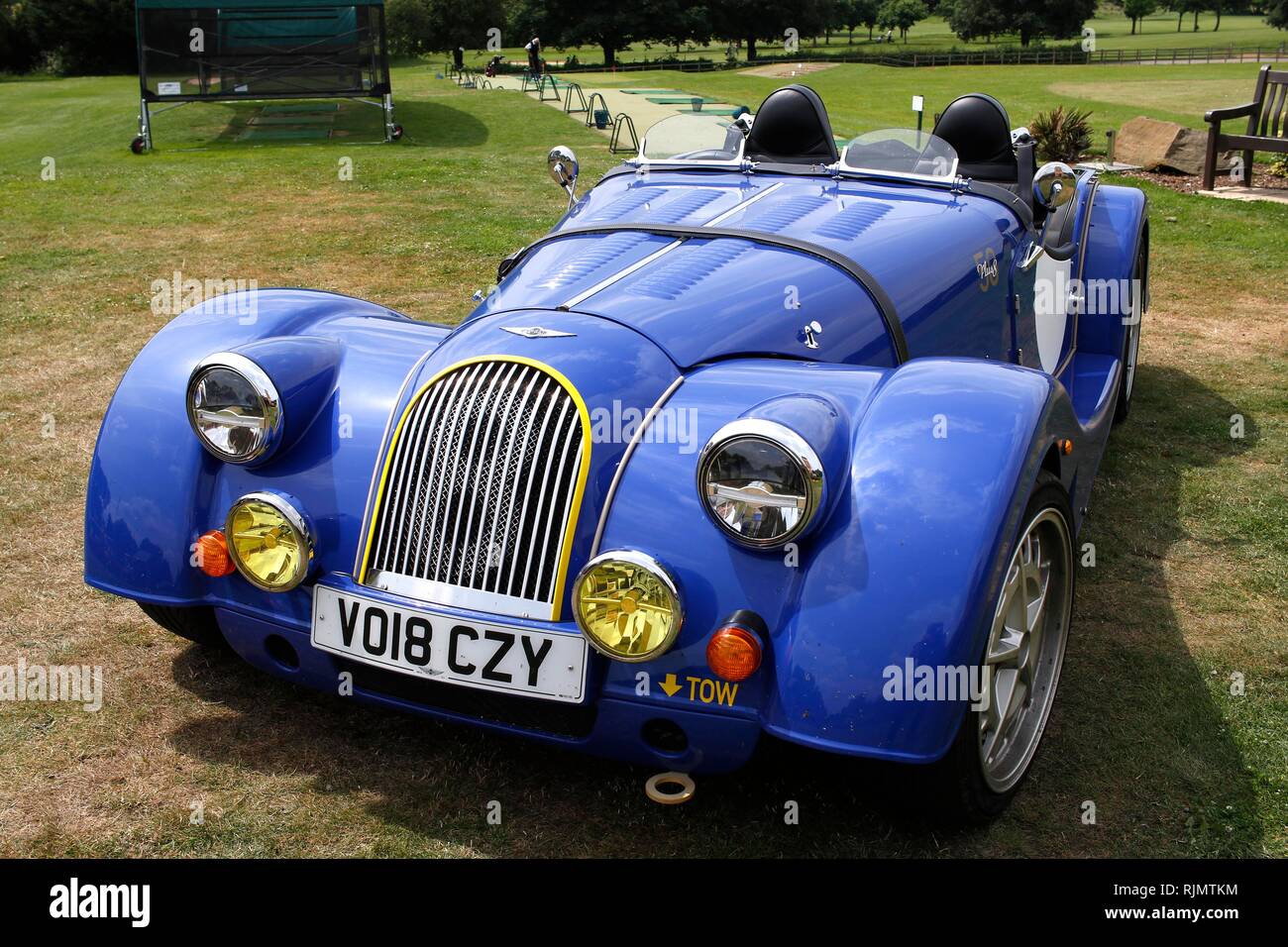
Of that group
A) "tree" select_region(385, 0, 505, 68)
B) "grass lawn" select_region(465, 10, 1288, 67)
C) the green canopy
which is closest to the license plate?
the green canopy

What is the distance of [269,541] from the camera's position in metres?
3.54

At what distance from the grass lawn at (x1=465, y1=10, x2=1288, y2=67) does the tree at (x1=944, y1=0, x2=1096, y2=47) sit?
2.93 feet

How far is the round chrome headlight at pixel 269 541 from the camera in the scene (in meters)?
3.48

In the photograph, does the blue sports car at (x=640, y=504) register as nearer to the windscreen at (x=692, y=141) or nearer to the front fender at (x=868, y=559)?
the front fender at (x=868, y=559)

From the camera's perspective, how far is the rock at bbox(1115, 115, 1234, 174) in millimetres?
14383

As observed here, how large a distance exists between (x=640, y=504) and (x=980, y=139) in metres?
3.49

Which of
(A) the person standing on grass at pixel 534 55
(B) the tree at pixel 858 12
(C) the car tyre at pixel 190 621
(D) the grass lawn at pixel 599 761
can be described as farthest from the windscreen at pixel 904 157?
(B) the tree at pixel 858 12

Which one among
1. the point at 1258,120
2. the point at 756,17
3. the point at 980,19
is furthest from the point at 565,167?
the point at 980,19

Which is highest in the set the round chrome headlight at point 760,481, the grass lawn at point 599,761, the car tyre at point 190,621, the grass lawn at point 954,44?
the grass lawn at point 954,44

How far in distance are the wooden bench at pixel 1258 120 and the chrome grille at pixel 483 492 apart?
11.9 m

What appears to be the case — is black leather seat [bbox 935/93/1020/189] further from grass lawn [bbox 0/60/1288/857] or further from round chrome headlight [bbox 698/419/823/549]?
round chrome headlight [bbox 698/419/823/549]
